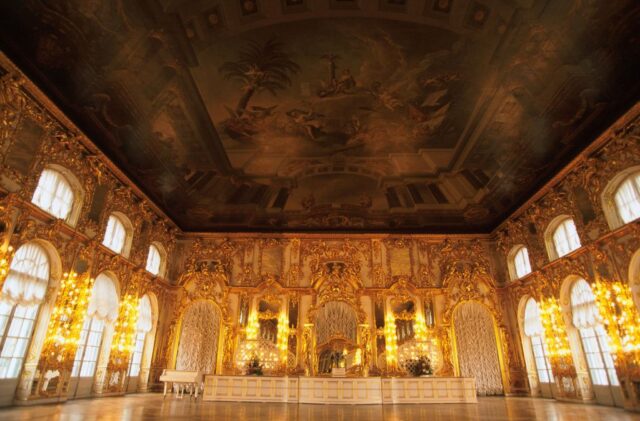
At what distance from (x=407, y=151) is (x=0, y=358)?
15091 millimetres

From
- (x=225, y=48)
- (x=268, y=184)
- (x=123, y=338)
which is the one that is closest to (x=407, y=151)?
(x=268, y=184)

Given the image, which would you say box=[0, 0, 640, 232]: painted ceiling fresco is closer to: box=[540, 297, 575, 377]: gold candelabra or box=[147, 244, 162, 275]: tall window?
box=[147, 244, 162, 275]: tall window

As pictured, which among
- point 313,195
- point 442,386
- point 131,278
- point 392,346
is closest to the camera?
point 442,386

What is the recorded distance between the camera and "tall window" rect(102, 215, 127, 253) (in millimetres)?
14424

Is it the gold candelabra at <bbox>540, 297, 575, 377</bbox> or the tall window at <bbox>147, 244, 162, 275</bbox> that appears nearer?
the gold candelabra at <bbox>540, 297, 575, 377</bbox>

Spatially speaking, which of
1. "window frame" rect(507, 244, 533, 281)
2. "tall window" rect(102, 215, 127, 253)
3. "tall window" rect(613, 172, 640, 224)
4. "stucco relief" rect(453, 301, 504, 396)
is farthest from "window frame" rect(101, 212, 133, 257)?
"tall window" rect(613, 172, 640, 224)

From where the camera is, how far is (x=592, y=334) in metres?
13.2

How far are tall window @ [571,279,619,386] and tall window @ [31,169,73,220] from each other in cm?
1766

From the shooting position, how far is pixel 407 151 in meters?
16.1

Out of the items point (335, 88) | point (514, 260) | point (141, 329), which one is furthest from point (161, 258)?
point (514, 260)

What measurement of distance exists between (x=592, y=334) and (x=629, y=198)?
5.07 m

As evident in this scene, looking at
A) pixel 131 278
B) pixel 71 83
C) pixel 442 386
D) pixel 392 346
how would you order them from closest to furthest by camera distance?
pixel 71 83, pixel 442 386, pixel 131 278, pixel 392 346

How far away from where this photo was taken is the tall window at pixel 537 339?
15.8 m

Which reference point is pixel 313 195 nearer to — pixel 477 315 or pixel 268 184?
pixel 268 184
